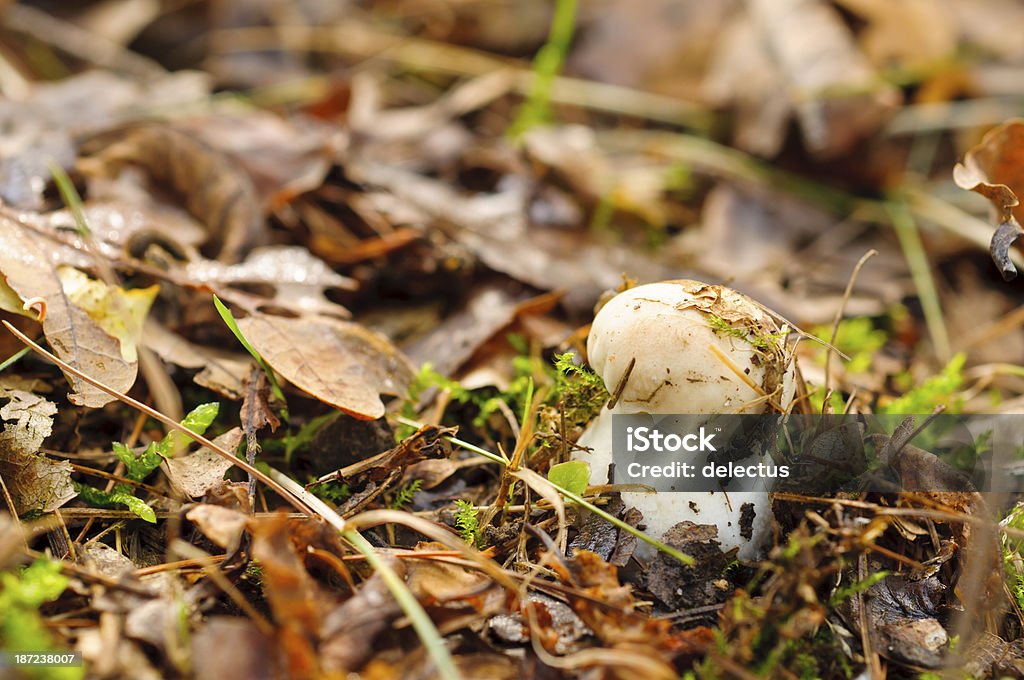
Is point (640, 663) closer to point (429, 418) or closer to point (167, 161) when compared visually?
point (429, 418)

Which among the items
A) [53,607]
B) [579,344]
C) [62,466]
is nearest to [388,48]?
[579,344]

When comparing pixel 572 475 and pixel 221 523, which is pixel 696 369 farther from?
pixel 221 523

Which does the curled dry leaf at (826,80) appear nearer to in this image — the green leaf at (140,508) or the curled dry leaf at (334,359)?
the curled dry leaf at (334,359)

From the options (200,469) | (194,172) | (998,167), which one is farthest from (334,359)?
(998,167)

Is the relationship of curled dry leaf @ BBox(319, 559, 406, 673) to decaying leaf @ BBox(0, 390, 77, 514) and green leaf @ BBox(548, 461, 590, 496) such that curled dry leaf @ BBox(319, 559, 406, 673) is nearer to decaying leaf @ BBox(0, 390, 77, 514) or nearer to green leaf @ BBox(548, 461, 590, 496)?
green leaf @ BBox(548, 461, 590, 496)

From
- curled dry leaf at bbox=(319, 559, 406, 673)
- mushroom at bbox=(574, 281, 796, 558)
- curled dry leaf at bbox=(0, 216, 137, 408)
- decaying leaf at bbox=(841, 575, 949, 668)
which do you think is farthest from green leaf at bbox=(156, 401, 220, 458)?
decaying leaf at bbox=(841, 575, 949, 668)
